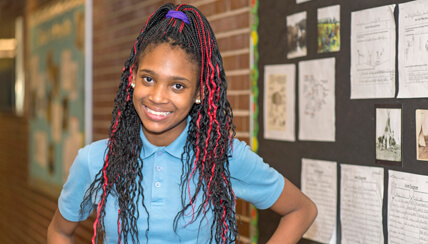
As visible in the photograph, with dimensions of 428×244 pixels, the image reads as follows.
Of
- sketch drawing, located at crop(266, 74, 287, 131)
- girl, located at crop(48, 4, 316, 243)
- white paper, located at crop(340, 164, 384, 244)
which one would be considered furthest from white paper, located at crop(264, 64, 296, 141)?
girl, located at crop(48, 4, 316, 243)

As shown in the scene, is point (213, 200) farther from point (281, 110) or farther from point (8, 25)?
point (8, 25)

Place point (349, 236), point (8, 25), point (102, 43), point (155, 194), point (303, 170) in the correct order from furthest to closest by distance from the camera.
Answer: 1. point (8, 25)
2. point (102, 43)
3. point (303, 170)
4. point (349, 236)
5. point (155, 194)

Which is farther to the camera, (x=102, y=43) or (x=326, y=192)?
(x=102, y=43)

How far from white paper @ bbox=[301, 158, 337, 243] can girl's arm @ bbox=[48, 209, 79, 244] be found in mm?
803

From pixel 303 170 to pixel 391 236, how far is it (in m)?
0.43

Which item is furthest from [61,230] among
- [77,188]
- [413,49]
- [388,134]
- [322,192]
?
[413,49]

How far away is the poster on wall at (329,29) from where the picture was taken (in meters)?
1.63

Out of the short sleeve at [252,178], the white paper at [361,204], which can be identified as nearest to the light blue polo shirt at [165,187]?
the short sleeve at [252,178]

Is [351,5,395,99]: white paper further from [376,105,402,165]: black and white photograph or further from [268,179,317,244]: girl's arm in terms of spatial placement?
[268,179,317,244]: girl's arm

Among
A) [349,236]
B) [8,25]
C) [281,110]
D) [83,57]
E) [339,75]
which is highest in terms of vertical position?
[8,25]

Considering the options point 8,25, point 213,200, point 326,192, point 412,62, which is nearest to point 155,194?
point 213,200

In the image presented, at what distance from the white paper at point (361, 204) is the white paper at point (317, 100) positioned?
0.15 m

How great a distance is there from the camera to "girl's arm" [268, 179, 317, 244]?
4.99 feet

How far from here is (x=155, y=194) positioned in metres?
1.36
